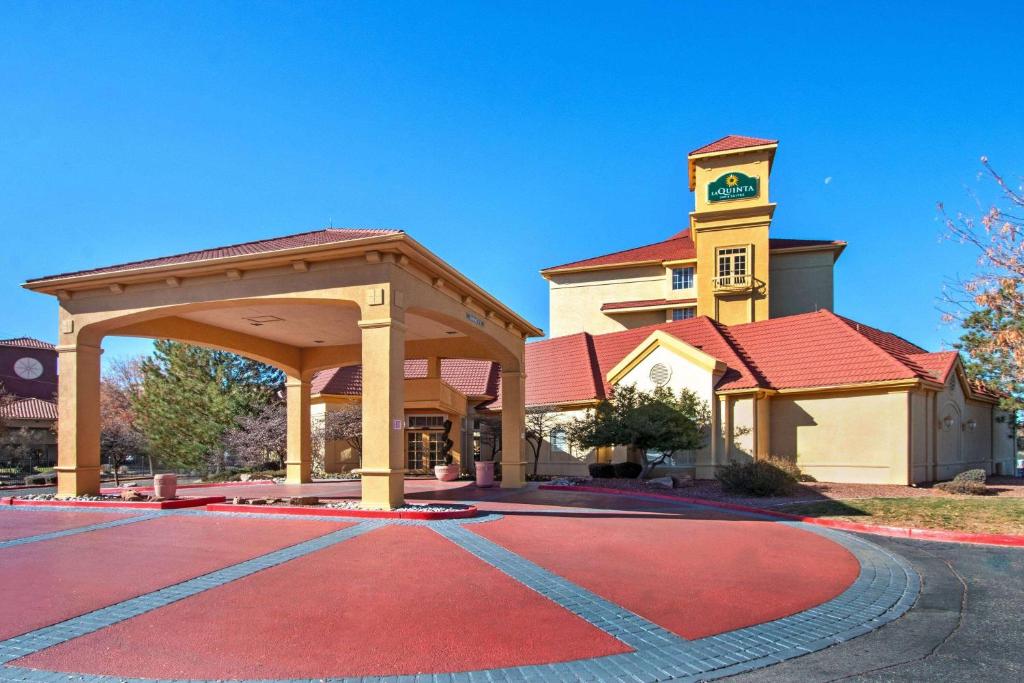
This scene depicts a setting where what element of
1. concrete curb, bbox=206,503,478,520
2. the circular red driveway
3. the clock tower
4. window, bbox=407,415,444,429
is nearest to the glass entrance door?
window, bbox=407,415,444,429

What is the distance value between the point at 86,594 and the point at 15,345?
58.2 metres

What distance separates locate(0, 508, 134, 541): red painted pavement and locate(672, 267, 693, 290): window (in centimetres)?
3231

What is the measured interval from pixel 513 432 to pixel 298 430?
7227mm

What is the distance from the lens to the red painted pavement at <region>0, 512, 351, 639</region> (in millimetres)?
6668

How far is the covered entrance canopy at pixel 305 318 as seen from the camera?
13.0 m

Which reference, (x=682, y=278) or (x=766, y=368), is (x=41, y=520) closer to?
(x=766, y=368)

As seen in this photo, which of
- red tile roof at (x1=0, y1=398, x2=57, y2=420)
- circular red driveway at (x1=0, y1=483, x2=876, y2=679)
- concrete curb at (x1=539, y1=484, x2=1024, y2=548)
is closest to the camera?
circular red driveway at (x1=0, y1=483, x2=876, y2=679)

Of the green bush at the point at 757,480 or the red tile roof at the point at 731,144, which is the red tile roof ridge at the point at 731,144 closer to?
the red tile roof at the point at 731,144

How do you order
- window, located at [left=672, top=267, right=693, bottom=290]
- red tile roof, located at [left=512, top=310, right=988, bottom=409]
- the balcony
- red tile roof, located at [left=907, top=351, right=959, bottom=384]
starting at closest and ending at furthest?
red tile roof, located at [left=512, top=310, right=988, bottom=409] < red tile roof, located at [left=907, top=351, right=959, bottom=384] < the balcony < window, located at [left=672, top=267, right=693, bottom=290]

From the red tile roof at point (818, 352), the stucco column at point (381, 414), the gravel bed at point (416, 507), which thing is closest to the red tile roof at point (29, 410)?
the gravel bed at point (416, 507)

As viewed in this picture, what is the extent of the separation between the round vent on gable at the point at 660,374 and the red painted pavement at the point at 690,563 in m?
12.3

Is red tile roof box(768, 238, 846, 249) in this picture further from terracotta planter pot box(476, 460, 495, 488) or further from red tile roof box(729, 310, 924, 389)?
terracotta planter pot box(476, 460, 495, 488)

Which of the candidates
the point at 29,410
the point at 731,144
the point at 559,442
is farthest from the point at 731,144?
the point at 29,410

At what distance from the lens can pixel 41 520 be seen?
12727 millimetres
